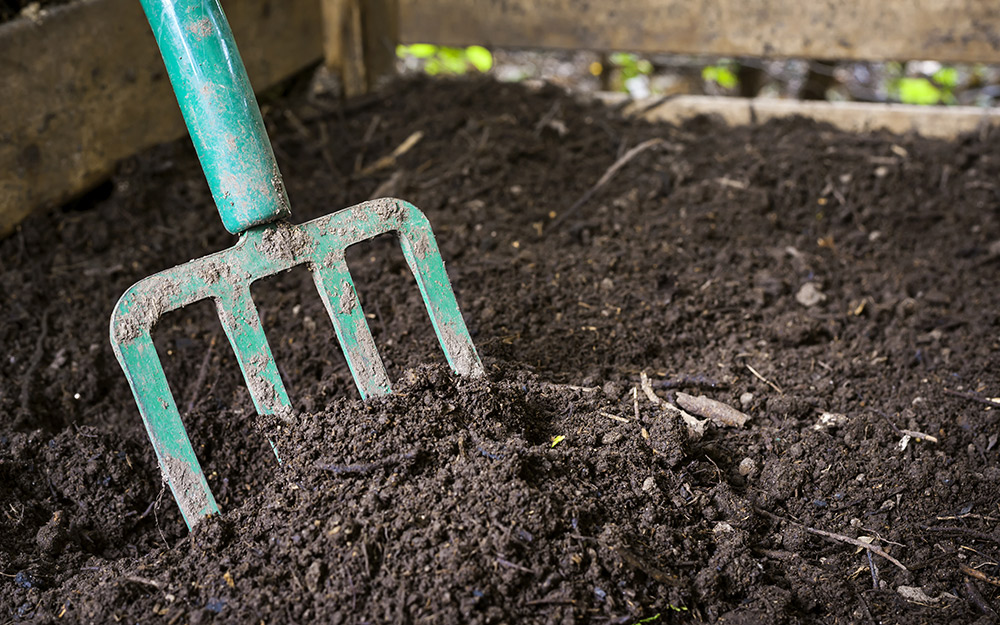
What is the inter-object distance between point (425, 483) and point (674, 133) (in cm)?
203

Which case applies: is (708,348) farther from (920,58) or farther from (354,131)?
(920,58)

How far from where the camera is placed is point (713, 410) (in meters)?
1.82

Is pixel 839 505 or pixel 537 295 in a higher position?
pixel 537 295

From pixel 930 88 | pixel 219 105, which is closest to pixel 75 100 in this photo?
pixel 219 105

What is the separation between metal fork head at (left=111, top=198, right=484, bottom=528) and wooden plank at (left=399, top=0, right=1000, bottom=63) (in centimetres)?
191

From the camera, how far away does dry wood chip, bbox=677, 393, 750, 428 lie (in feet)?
5.91

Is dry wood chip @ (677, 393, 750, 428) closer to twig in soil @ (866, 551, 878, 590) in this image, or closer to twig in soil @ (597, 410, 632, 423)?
twig in soil @ (597, 410, 632, 423)

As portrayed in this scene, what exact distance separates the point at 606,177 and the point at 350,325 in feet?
4.52

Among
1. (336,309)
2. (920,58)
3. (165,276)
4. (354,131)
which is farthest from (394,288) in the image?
(920,58)

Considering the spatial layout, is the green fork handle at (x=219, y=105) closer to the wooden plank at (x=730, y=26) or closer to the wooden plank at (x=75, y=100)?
the wooden plank at (x=75, y=100)

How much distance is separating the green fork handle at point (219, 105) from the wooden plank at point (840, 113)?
1926 mm

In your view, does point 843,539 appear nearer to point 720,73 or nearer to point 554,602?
point 554,602

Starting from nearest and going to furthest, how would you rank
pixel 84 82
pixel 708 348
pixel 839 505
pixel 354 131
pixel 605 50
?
pixel 839 505
pixel 708 348
pixel 84 82
pixel 354 131
pixel 605 50

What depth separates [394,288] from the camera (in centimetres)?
217
